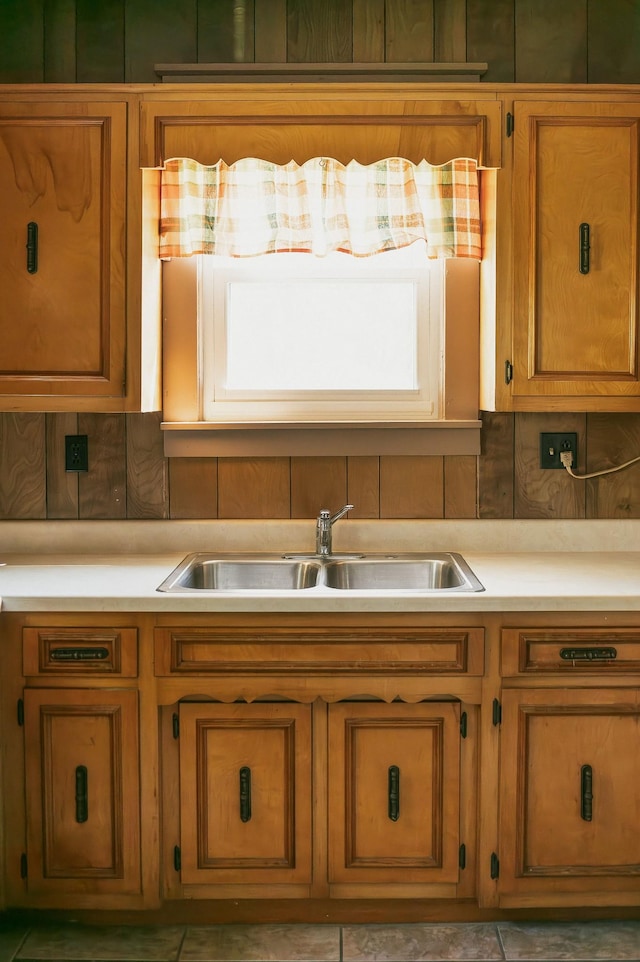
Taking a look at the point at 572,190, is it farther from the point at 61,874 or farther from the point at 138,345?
the point at 61,874

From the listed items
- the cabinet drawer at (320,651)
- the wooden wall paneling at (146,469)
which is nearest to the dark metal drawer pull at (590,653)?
the cabinet drawer at (320,651)

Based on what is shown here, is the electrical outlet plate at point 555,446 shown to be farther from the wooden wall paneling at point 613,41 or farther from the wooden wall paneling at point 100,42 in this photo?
the wooden wall paneling at point 100,42

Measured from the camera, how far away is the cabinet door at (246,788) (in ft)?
7.70

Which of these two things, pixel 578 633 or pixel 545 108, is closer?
pixel 578 633

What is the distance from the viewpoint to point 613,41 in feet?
9.30

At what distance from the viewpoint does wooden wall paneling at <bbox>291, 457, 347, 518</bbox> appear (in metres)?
2.91

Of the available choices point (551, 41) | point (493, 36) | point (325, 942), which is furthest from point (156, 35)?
point (325, 942)

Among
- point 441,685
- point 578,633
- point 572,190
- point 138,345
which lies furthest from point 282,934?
point 572,190

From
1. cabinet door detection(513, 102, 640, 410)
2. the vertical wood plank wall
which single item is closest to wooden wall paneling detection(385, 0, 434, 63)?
the vertical wood plank wall

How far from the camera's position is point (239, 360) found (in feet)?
9.62

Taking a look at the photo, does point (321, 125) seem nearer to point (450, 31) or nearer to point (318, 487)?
point (450, 31)

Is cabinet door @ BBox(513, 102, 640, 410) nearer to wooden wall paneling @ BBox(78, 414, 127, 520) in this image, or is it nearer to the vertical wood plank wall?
the vertical wood plank wall

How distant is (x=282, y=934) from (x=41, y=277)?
1.79 m

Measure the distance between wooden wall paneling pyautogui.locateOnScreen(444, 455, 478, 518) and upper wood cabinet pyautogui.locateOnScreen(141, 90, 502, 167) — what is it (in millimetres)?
884
